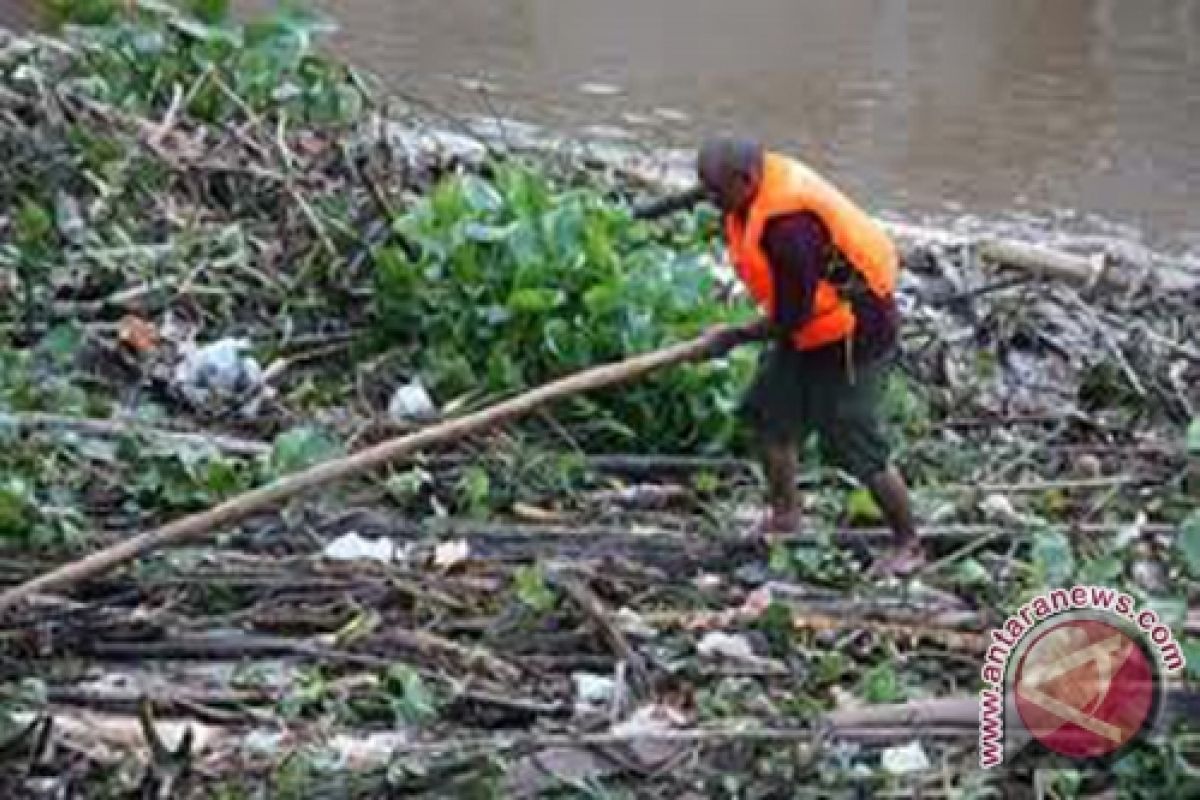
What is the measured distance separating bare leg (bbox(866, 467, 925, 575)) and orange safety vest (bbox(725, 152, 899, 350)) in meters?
0.32

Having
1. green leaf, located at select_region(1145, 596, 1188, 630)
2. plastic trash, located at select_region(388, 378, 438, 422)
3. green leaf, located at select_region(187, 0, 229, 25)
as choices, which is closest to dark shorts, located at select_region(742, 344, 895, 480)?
green leaf, located at select_region(1145, 596, 1188, 630)

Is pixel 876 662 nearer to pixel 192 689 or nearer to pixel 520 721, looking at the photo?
pixel 520 721

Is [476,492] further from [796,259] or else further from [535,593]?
[796,259]

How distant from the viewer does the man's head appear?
4.87 metres

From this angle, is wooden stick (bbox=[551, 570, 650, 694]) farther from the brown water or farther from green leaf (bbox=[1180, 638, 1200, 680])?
the brown water

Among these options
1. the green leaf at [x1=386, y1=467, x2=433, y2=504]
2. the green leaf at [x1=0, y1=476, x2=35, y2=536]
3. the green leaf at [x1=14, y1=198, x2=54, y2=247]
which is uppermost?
the green leaf at [x1=14, y1=198, x2=54, y2=247]

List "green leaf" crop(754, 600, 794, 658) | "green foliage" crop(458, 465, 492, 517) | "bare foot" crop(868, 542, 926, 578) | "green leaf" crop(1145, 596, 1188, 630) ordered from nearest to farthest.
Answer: "green leaf" crop(1145, 596, 1188, 630) < "green leaf" crop(754, 600, 794, 658) < "bare foot" crop(868, 542, 926, 578) < "green foliage" crop(458, 465, 492, 517)

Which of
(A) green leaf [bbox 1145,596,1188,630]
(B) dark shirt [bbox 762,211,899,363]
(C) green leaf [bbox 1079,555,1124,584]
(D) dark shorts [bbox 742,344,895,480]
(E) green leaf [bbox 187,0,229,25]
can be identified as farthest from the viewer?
(E) green leaf [bbox 187,0,229,25]

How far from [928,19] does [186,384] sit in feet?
35.8

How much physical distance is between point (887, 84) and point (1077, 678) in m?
9.70

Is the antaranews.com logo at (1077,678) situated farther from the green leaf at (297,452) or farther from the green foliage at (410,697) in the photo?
the green leaf at (297,452)

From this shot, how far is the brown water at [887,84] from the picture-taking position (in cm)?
1133

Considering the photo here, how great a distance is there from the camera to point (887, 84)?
534 inches

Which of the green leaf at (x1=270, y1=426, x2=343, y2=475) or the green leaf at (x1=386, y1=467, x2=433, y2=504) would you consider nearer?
the green leaf at (x1=270, y1=426, x2=343, y2=475)
